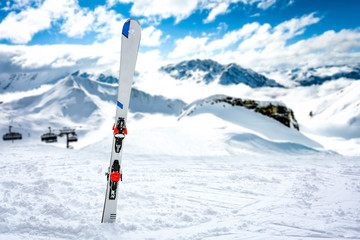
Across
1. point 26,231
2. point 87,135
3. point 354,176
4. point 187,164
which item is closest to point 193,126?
point 187,164

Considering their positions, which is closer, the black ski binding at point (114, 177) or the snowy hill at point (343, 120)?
the black ski binding at point (114, 177)

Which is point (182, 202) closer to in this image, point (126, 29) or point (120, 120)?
point (120, 120)

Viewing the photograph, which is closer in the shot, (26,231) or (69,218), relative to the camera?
(26,231)

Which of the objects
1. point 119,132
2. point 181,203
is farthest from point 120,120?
point 181,203

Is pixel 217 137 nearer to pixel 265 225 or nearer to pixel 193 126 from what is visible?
pixel 193 126

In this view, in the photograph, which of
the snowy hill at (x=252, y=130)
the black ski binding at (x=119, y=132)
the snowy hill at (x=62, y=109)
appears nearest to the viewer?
the black ski binding at (x=119, y=132)

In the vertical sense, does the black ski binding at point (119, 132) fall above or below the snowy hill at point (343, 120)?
below

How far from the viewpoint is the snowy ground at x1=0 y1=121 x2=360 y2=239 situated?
4.61 meters

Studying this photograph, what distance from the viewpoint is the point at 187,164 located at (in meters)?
10.6

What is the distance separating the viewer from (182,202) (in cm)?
604

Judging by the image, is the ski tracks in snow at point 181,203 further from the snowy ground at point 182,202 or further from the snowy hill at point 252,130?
the snowy hill at point 252,130

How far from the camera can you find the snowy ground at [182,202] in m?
4.61

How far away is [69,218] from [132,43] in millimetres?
3972

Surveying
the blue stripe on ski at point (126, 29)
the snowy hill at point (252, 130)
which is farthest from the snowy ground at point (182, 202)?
the snowy hill at point (252, 130)
